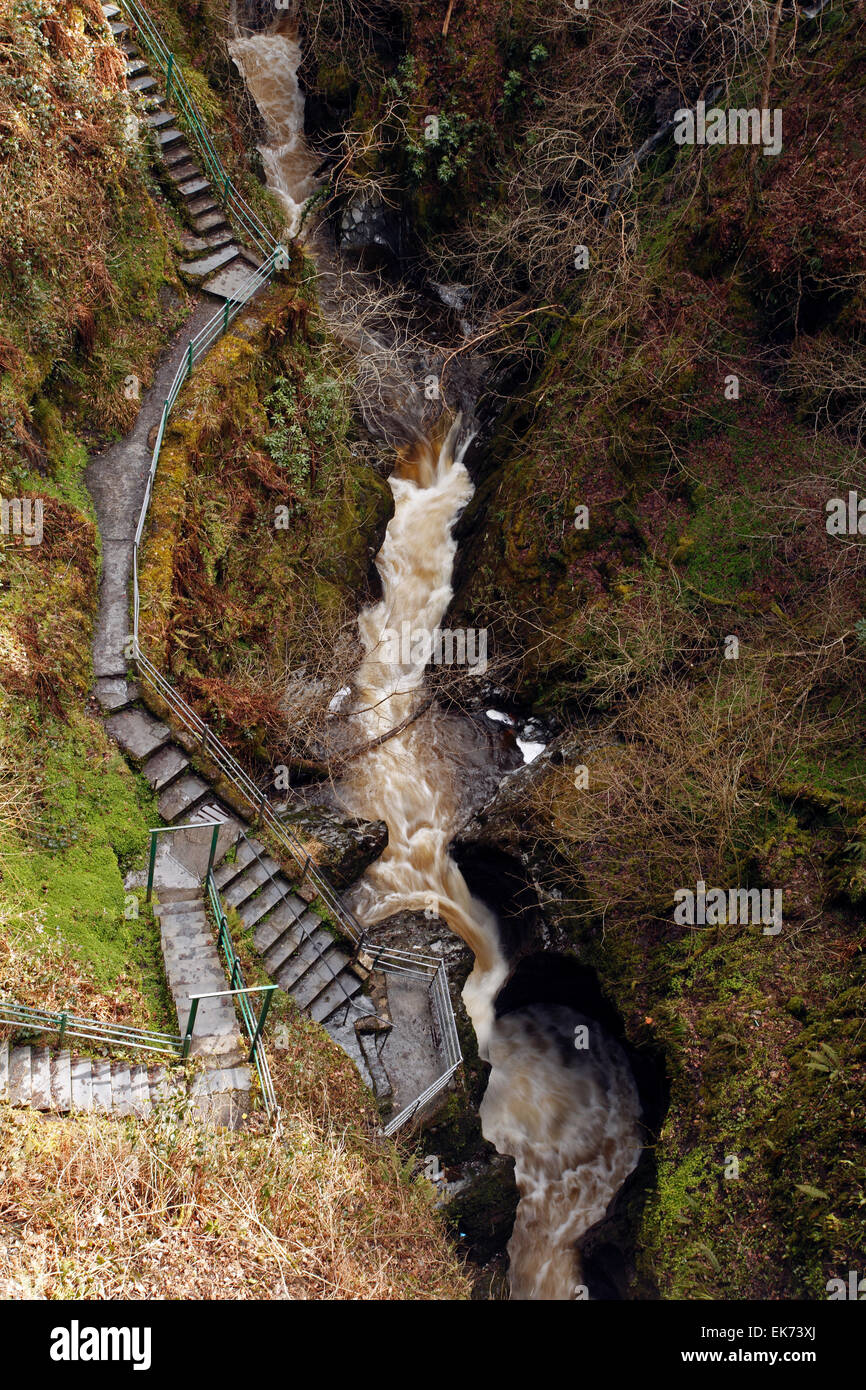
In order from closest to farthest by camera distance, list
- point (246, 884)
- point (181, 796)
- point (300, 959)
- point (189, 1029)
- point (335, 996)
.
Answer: point (189, 1029) → point (181, 796) → point (246, 884) → point (300, 959) → point (335, 996)

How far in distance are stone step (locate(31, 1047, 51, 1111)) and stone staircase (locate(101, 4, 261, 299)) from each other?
41.3ft

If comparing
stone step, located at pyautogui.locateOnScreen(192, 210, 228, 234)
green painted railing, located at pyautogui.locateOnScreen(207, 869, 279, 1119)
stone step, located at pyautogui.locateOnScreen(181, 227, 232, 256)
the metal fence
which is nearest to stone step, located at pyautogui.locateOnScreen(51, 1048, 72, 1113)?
green painted railing, located at pyautogui.locateOnScreen(207, 869, 279, 1119)

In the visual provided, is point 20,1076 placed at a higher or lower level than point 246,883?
lower

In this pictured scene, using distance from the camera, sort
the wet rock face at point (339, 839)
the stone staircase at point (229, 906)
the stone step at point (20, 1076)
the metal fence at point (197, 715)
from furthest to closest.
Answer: the wet rock face at point (339, 839)
the metal fence at point (197, 715)
the stone staircase at point (229, 906)
the stone step at point (20, 1076)

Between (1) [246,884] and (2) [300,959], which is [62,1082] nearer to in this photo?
(1) [246,884]

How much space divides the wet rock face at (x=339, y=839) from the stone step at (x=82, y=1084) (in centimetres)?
536

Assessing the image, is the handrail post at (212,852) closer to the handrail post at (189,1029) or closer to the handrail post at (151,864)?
the handrail post at (151,864)

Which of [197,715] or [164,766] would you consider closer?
[164,766]

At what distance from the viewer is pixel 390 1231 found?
9.87 m

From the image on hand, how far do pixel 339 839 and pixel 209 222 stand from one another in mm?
11347

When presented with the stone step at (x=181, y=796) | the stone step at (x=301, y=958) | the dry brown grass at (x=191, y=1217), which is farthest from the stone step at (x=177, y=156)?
the dry brown grass at (x=191, y=1217)

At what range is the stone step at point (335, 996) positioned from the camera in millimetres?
12672

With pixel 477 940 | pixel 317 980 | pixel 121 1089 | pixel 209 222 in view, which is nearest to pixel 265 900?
pixel 317 980

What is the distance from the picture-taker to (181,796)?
38.8 feet
